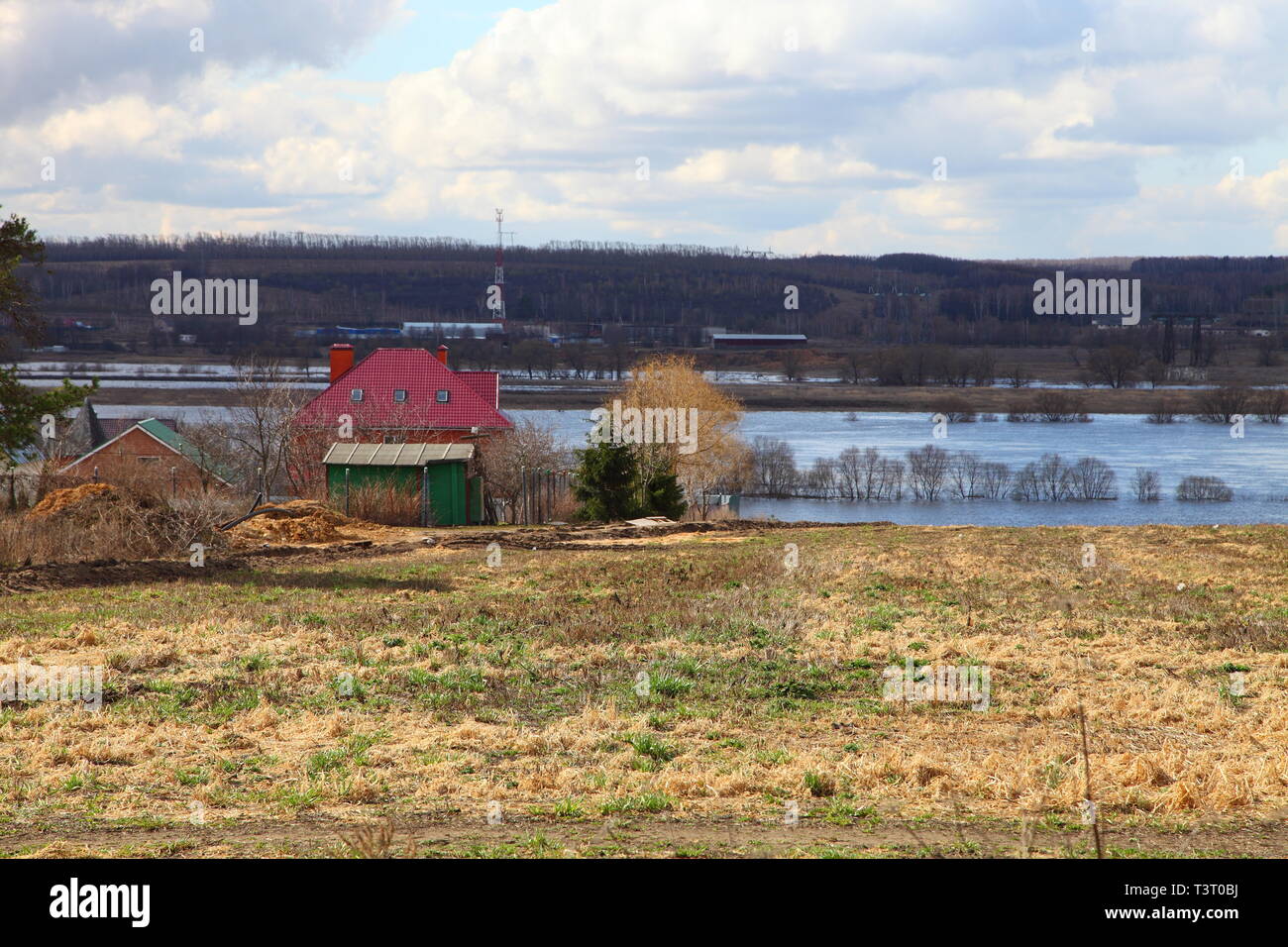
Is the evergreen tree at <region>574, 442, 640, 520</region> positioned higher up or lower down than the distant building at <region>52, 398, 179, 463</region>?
lower down

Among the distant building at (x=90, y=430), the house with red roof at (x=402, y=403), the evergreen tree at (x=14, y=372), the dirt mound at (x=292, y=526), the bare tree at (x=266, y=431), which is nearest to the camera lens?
the evergreen tree at (x=14, y=372)

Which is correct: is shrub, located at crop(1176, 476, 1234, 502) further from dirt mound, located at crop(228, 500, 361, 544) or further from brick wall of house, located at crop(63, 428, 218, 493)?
brick wall of house, located at crop(63, 428, 218, 493)

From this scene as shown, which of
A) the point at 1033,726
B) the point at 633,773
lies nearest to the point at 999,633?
the point at 1033,726

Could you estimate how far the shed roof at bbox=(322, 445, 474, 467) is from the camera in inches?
1303

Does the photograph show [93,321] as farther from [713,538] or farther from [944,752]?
[944,752]

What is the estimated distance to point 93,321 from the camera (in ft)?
526

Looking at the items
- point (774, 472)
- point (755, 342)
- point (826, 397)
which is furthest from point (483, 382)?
point (755, 342)

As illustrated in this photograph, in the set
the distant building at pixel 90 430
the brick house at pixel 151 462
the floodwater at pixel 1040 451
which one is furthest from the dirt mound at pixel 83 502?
the floodwater at pixel 1040 451

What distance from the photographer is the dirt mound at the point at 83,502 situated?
23.7m

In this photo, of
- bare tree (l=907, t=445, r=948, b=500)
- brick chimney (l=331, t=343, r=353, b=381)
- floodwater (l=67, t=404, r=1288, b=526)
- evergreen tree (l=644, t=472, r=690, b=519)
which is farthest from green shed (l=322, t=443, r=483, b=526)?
bare tree (l=907, t=445, r=948, b=500)

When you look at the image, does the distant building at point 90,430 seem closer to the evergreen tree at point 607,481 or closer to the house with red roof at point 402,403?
the house with red roof at point 402,403

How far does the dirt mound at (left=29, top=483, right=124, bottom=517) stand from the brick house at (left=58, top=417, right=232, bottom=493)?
870cm

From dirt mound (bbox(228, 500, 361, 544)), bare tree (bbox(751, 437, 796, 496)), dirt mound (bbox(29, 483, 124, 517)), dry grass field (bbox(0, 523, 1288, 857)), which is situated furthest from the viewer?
bare tree (bbox(751, 437, 796, 496))
